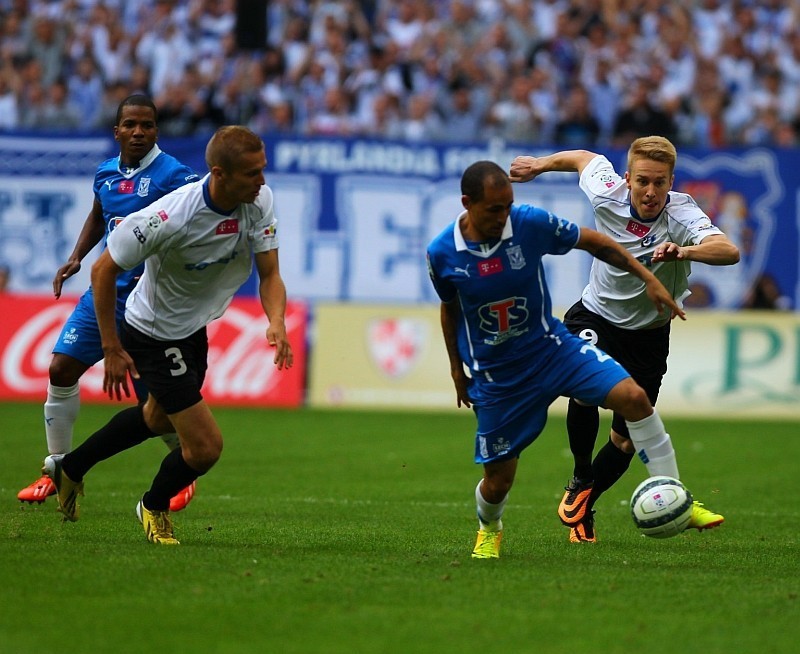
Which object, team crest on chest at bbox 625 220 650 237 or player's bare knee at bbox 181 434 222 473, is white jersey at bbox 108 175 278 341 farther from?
team crest on chest at bbox 625 220 650 237

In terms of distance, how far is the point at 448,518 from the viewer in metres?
9.46

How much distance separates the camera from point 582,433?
8.76 m

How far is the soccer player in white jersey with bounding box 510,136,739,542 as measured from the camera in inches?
320

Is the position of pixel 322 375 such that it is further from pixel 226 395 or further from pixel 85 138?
pixel 85 138

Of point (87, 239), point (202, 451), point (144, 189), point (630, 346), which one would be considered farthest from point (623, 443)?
point (87, 239)

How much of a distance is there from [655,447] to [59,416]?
167 inches

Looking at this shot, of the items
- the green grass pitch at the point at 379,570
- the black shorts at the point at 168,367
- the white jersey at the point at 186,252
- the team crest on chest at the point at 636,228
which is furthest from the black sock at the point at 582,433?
the black shorts at the point at 168,367

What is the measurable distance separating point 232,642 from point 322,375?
45.4 feet

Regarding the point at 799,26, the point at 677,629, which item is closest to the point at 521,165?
the point at 677,629

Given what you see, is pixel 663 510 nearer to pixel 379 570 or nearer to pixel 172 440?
→ pixel 379 570

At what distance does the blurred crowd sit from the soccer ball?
13931 mm

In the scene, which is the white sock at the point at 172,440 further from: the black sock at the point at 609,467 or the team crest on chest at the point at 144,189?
the black sock at the point at 609,467

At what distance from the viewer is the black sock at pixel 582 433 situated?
28.6ft

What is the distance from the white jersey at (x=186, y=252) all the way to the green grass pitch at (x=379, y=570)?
135cm
